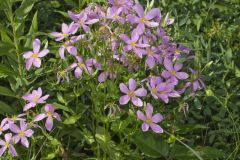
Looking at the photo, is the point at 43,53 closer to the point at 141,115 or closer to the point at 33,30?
the point at 33,30

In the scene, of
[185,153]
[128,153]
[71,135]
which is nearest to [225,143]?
[185,153]

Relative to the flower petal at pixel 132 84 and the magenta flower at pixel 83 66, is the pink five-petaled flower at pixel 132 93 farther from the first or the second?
the magenta flower at pixel 83 66

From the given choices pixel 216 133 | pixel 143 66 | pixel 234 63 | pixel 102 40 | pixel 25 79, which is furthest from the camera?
pixel 234 63

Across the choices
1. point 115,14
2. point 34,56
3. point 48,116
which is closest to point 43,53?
point 34,56

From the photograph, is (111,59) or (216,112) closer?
(111,59)

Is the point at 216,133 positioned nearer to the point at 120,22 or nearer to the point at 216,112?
the point at 216,112

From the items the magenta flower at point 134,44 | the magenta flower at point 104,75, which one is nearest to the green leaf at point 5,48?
the magenta flower at point 104,75

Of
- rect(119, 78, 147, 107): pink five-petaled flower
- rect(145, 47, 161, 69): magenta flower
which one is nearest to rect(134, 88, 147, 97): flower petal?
rect(119, 78, 147, 107): pink five-petaled flower
